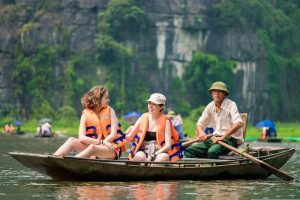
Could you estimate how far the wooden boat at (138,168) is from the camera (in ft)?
64.8

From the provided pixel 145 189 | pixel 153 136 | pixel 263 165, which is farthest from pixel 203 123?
pixel 145 189

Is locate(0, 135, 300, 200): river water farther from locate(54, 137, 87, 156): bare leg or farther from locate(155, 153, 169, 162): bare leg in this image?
locate(54, 137, 87, 156): bare leg

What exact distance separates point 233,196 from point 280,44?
2974 inches

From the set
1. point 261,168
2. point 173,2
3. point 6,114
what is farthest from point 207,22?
point 261,168

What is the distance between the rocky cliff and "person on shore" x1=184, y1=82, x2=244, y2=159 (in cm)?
5894

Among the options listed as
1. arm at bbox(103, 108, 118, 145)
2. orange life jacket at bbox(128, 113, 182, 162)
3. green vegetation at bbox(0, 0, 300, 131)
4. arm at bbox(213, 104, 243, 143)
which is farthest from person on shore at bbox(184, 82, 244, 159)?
green vegetation at bbox(0, 0, 300, 131)

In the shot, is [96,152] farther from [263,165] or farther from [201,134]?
[263,165]

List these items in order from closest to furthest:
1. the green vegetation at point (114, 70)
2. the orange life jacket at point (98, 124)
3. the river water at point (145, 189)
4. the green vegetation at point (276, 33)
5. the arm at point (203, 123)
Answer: the river water at point (145, 189) → the orange life jacket at point (98, 124) → the arm at point (203, 123) → the green vegetation at point (114, 70) → the green vegetation at point (276, 33)

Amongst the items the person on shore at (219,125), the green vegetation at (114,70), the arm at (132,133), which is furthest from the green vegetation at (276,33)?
the arm at (132,133)

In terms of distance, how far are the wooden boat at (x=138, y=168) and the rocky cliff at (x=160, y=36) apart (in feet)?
196

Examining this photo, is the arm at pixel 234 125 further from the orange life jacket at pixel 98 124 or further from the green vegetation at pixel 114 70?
the green vegetation at pixel 114 70

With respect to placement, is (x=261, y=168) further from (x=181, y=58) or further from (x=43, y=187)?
(x=181, y=58)

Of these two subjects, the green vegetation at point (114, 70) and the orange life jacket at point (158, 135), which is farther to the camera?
the green vegetation at point (114, 70)

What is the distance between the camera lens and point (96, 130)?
20188 millimetres
